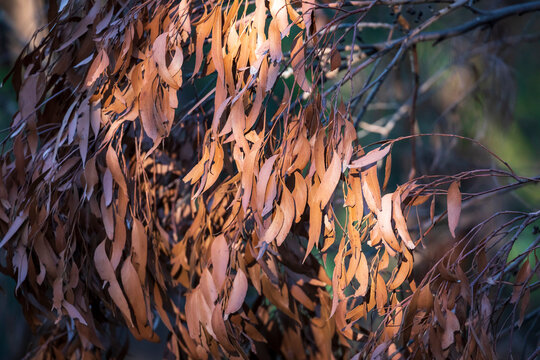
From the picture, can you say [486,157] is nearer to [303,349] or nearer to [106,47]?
[303,349]

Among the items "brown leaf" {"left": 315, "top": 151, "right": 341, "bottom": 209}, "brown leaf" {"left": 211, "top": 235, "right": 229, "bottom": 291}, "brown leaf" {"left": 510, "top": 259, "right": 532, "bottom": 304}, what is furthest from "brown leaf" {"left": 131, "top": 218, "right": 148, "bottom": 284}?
"brown leaf" {"left": 510, "top": 259, "right": 532, "bottom": 304}

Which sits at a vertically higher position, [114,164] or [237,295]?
[114,164]

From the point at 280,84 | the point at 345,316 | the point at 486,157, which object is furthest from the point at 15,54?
the point at 345,316

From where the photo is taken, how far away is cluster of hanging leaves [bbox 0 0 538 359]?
95 cm

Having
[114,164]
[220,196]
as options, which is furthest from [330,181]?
Result: [114,164]

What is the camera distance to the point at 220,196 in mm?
1160

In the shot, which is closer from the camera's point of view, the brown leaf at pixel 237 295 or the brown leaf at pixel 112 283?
the brown leaf at pixel 237 295

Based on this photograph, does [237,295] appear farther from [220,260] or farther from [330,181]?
[330,181]

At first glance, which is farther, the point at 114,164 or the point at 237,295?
the point at 114,164

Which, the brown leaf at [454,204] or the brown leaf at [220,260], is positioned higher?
the brown leaf at [220,260]

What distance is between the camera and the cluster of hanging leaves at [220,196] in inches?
37.5

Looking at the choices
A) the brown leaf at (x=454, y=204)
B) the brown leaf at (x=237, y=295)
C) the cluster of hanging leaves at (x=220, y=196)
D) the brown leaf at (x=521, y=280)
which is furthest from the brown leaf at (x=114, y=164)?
the brown leaf at (x=521, y=280)

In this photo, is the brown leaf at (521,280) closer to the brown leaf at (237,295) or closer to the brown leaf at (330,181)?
the brown leaf at (330,181)

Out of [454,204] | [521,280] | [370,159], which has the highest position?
[370,159]
